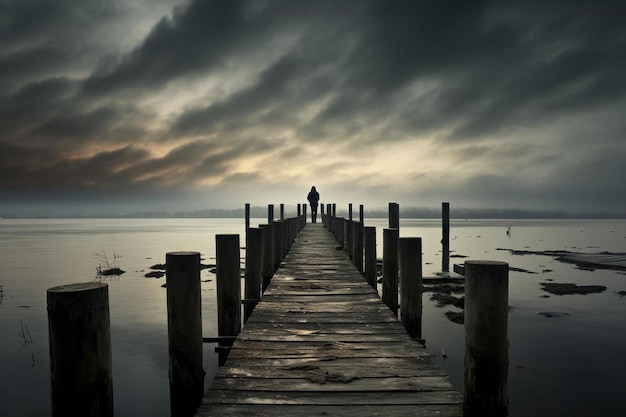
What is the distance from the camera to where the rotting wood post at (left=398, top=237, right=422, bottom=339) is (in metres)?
5.47

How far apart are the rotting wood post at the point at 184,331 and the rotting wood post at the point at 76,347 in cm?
125

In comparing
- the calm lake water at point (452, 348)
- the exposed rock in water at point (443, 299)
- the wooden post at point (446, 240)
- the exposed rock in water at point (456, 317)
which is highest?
the wooden post at point (446, 240)

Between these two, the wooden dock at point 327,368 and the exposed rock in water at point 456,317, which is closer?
the wooden dock at point 327,368

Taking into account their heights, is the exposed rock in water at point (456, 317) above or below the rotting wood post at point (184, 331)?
below

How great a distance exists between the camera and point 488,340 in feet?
9.89

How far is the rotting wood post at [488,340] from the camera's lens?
2977mm

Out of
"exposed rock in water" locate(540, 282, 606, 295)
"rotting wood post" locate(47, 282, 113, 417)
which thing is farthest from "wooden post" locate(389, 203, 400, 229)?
"rotting wood post" locate(47, 282, 113, 417)

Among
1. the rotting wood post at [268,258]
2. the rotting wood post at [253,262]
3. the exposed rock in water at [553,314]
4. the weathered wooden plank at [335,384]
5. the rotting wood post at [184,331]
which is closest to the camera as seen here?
the weathered wooden plank at [335,384]

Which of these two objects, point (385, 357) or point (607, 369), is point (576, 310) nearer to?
point (607, 369)

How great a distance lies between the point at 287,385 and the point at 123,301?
1620cm

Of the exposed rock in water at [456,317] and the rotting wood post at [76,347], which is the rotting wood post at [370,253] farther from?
the rotting wood post at [76,347]

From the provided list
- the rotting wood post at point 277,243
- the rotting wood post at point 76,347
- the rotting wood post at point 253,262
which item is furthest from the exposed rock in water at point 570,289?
the rotting wood post at point 76,347

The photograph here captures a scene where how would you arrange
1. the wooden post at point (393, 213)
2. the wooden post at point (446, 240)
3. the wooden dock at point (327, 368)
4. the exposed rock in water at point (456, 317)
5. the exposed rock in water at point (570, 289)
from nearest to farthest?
the wooden dock at point (327, 368) < the exposed rock in water at point (456, 317) < the wooden post at point (393, 213) < the exposed rock in water at point (570, 289) < the wooden post at point (446, 240)

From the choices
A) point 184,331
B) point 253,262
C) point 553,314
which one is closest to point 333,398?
point 184,331
